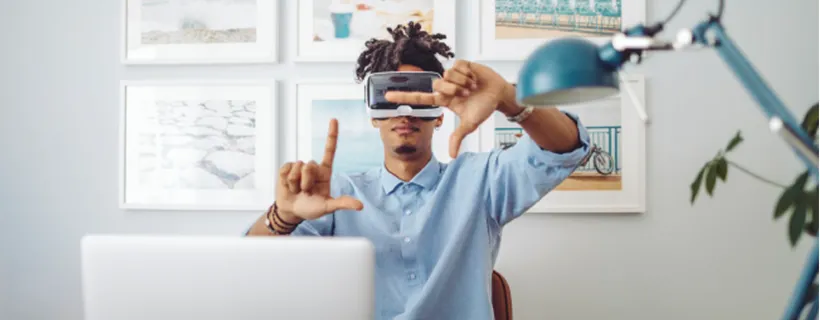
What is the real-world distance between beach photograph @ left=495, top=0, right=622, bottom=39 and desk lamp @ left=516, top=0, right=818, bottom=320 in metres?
1.22

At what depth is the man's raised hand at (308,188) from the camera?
1.13 m

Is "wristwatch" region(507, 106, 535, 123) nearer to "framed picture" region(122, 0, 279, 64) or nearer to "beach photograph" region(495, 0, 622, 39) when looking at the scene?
"beach photograph" region(495, 0, 622, 39)

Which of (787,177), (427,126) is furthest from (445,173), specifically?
(787,177)

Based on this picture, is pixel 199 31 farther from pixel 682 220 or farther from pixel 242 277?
pixel 682 220

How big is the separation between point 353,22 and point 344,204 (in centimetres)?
102

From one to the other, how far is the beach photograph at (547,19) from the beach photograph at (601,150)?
0.24m

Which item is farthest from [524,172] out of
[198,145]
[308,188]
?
[198,145]

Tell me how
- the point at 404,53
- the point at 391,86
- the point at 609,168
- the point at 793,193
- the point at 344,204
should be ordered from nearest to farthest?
the point at 793,193 → the point at 344,204 → the point at 391,86 → the point at 404,53 → the point at 609,168

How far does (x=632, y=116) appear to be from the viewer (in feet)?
6.23

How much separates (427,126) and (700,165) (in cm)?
95

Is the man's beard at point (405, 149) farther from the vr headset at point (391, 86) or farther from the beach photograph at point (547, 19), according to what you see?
the beach photograph at point (547, 19)

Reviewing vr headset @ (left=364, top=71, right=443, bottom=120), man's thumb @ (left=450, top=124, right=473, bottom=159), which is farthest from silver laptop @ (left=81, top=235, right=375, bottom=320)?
vr headset @ (left=364, top=71, right=443, bottom=120)

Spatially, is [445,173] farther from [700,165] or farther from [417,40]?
[700,165]

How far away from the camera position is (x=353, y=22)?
196cm
